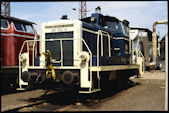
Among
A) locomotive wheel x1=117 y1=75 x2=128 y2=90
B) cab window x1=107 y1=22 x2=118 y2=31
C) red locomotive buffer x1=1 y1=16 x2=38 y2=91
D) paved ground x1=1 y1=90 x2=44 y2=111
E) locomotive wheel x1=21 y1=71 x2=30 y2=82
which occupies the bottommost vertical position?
paved ground x1=1 y1=90 x2=44 y2=111

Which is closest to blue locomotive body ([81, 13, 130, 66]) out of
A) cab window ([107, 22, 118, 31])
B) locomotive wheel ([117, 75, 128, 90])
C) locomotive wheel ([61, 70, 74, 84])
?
cab window ([107, 22, 118, 31])

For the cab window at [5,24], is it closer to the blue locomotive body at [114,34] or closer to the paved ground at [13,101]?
the paved ground at [13,101]

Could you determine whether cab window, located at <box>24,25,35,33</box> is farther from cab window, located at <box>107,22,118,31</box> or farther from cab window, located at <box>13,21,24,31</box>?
cab window, located at <box>107,22,118,31</box>

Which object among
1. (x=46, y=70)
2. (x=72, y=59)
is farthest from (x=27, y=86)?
(x=72, y=59)

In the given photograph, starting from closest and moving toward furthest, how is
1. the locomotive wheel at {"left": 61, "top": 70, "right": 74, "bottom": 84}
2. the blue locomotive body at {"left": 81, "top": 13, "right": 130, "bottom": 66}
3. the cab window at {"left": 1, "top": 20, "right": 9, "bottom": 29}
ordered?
the locomotive wheel at {"left": 61, "top": 70, "right": 74, "bottom": 84}
the blue locomotive body at {"left": 81, "top": 13, "right": 130, "bottom": 66}
the cab window at {"left": 1, "top": 20, "right": 9, "bottom": 29}

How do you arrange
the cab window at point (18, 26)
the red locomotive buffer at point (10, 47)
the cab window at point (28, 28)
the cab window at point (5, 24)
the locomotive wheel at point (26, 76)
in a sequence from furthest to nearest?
the cab window at point (28, 28), the cab window at point (18, 26), the cab window at point (5, 24), the red locomotive buffer at point (10, 47), the locomotive wheel at point (26, 76)

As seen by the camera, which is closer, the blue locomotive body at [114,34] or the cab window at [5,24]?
the blue locomotive body at [114,34]

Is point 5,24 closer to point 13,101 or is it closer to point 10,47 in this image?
point 10,47

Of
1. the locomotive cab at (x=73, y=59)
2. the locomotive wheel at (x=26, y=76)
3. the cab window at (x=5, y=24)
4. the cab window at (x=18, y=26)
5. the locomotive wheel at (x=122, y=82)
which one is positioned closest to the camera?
the locomotive cab at (x=73, y=59)

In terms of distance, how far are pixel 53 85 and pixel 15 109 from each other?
131 centimetres

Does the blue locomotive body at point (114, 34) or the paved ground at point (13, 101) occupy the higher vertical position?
the blue locomotive body at point (114, 34)

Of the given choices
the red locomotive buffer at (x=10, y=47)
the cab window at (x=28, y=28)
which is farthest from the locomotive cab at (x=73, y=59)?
the cab window at (x=28, y=28)

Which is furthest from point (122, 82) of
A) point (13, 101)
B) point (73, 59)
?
point (13, 101)

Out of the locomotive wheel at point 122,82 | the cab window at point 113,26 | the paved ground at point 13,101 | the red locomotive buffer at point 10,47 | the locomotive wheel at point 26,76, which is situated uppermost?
the cab window at point 113,26
